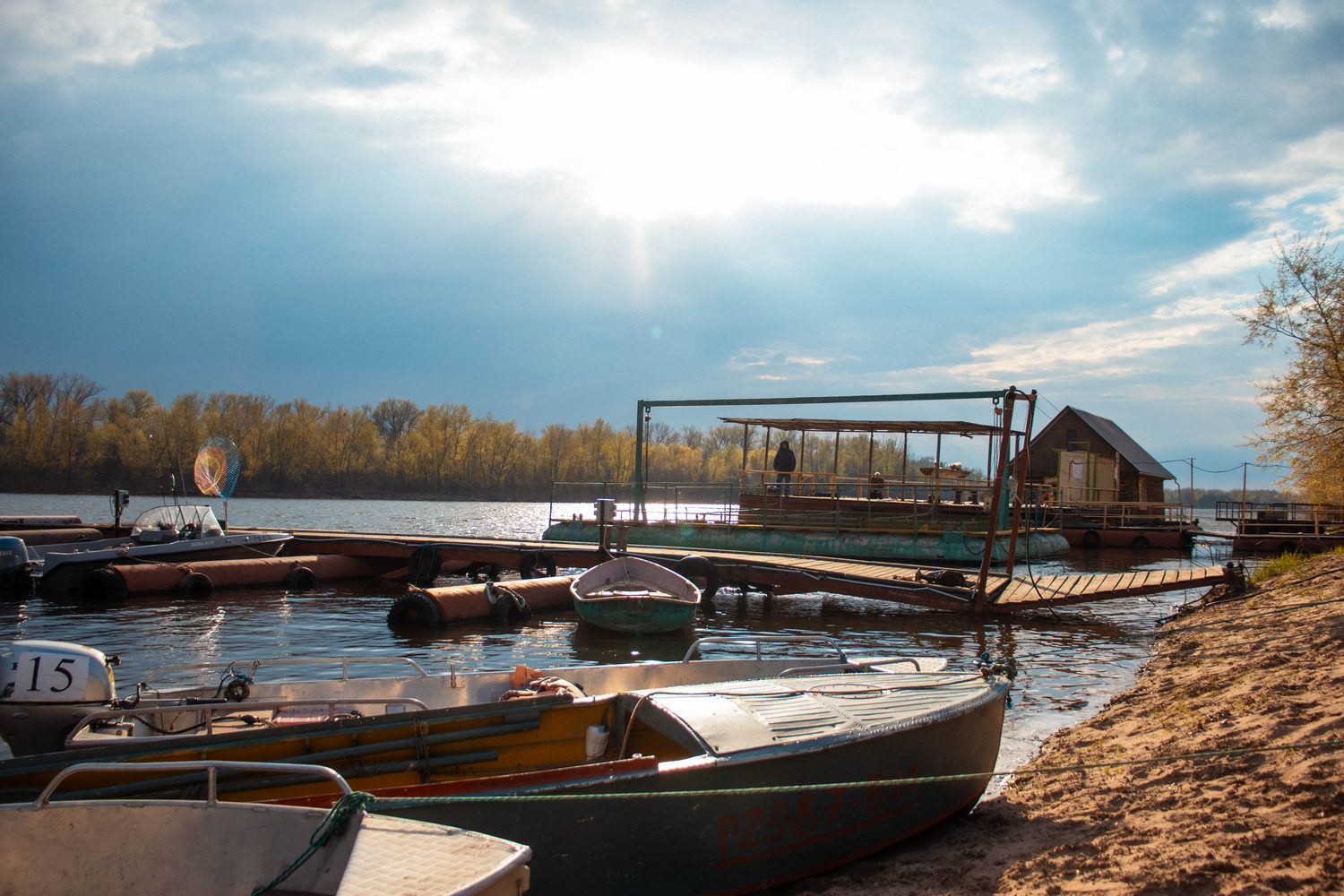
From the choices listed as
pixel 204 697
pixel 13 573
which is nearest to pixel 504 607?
pixel 204 697

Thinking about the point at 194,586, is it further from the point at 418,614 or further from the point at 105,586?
the point at 418,614

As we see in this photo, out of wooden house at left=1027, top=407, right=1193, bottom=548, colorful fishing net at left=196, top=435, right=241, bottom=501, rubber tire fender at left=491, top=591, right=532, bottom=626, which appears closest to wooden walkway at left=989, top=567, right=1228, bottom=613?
rubber tire fender at left=491, top=591, right=532, bottom=626

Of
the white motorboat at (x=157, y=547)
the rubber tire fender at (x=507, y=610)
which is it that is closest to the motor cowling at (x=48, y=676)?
the rubber tire fender at (x=507, y=610)

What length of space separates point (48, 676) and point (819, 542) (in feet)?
77.6

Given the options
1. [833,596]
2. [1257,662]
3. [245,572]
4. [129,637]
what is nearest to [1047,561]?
[833,596]

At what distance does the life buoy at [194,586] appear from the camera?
2008cm

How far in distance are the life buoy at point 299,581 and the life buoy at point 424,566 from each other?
259cm

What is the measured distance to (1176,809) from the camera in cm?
517

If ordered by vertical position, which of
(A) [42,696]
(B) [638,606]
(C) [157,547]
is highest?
(A) [42,696]

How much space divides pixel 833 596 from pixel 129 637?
16198 millimetres

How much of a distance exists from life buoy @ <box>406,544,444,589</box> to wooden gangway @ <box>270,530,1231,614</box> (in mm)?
36

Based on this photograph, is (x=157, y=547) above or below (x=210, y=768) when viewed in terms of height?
below

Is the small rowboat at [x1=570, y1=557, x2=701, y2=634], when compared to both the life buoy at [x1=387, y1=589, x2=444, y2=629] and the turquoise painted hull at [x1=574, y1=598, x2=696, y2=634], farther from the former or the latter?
the life buoy at [x1=387, y1=589, x2=444, y2=629]

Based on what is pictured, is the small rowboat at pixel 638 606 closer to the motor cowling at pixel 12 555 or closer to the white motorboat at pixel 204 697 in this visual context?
the white motorboat at pixel 204 697
